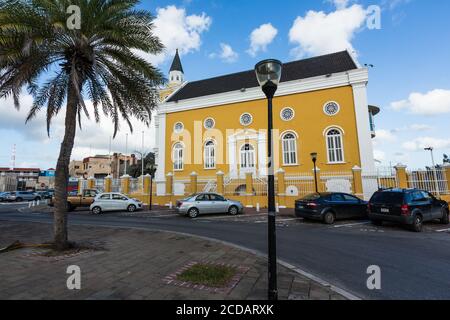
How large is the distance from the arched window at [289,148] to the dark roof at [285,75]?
645 centimetres

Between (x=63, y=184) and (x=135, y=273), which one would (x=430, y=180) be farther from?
(x=63, y=184)

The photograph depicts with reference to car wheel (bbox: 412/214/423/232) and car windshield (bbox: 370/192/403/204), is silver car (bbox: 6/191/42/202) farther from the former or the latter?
car wheel (bbox: 412/214/423/232)

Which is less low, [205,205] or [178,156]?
[178,156]

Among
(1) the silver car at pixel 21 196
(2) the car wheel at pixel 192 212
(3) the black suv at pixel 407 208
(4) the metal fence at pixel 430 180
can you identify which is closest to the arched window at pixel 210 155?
(2) the car wheel at pixel 192 212

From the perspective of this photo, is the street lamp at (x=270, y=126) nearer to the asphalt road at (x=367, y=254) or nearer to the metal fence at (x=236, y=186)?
the asphalt road at (x=367, y=254)

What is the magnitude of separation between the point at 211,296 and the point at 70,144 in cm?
606

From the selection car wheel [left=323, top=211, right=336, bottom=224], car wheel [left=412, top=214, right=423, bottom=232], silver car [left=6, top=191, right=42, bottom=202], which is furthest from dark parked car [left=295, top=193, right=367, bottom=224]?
silver car [left=6, top=191, right=42, bottom=202]

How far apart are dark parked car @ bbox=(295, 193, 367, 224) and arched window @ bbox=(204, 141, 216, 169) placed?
49.4ft

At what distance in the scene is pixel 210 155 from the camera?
1094 inches

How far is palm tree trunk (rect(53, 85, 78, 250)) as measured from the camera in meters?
6.80

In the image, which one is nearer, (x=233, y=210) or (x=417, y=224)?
(x=417, y=224)

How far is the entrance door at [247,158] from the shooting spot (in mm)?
25656

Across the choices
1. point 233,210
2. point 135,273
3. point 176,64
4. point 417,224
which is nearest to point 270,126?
point 135,273

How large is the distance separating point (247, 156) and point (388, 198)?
1593 centimetres
